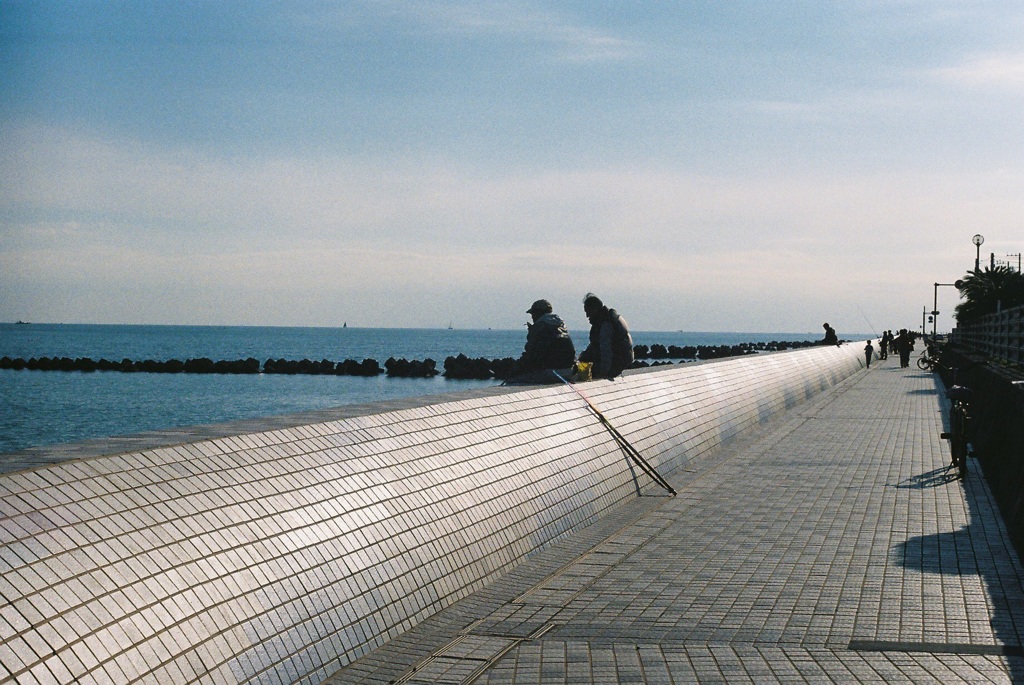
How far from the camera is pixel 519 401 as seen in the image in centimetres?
937

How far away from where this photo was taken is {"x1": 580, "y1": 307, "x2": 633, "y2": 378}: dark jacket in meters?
12.9

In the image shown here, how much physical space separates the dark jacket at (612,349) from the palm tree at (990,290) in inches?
1615

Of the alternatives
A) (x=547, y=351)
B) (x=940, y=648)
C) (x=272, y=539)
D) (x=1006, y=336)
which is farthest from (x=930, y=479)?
(x=272, y=539)

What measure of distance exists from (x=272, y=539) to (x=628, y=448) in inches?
246

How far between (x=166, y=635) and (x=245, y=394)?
49763 millimetres

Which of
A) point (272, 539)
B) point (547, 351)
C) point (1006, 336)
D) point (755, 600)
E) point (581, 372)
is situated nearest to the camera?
point (272, 539)

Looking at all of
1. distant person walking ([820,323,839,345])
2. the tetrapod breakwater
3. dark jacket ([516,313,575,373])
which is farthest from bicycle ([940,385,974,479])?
the tetrapod breakwater

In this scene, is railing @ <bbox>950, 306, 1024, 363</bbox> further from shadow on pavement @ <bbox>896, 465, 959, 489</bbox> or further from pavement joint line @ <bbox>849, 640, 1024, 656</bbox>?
pavement joint line @ <bbox>849, 640, 1024, 656</bbox>

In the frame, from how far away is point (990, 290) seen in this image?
182ft

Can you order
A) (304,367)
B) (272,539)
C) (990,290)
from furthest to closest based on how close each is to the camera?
(304,367), (990,290), (272,539)

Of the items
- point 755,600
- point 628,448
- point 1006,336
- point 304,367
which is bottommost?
point 304,367

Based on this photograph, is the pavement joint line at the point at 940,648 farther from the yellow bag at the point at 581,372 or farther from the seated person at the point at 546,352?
the seated person at the point at 546,352

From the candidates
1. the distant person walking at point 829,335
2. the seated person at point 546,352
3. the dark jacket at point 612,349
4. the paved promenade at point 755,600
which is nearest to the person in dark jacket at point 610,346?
the dark jacket at point 612,349

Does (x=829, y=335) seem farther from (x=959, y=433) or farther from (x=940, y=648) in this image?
(x=940, y=648)
